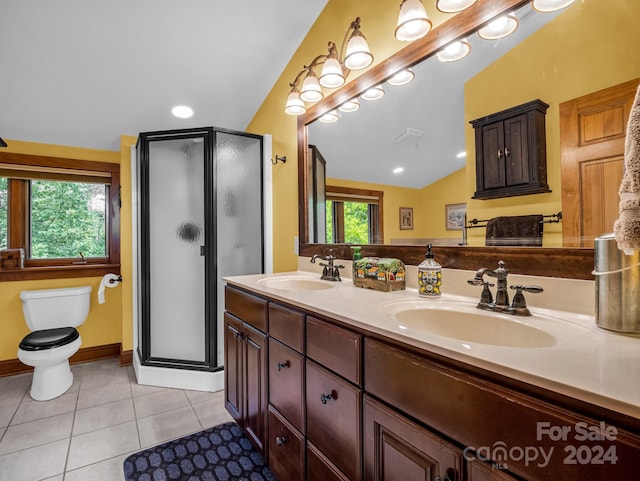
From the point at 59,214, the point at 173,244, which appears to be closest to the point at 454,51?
the point at 173,244

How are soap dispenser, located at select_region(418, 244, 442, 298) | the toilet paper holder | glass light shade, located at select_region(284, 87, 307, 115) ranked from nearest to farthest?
soap dispenser, located at select_region(418, 244, 442, 298), glass light shade, located at select_region(284, 87, 307, 115), the toilet paper holder

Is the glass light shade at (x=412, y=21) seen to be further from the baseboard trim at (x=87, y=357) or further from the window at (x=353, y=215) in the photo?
the baseboard trim at (x=87, y=357)

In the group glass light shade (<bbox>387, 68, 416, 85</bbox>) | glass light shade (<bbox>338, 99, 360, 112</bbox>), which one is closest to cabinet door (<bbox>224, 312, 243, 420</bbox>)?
glass light shade (<bbox>338, 99, 360, 112</bbox>)

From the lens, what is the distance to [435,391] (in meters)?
0.68

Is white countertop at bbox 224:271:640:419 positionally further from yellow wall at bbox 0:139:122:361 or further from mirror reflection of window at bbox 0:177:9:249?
mirror reflection of window at bbox 0:177:9:249

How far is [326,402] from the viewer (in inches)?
39.4

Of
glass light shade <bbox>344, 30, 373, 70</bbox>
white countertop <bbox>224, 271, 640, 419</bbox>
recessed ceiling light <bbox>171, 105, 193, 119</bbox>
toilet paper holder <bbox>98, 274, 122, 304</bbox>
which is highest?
recessed ceiling light <bbox>171, 105, 193, 119</bbox>

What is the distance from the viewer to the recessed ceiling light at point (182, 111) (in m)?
2.50

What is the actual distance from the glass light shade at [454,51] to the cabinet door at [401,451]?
52.5 inches

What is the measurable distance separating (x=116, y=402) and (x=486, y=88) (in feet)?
9.42

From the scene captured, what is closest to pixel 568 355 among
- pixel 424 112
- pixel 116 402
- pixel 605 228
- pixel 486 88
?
pixel 605 228

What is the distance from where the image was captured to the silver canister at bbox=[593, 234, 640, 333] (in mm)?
693

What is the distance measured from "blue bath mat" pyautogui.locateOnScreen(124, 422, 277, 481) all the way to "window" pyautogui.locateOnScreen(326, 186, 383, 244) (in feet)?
4.20

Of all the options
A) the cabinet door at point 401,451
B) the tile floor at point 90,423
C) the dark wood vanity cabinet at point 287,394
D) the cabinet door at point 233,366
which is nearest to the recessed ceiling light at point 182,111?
the cabinet door at point 233,366
